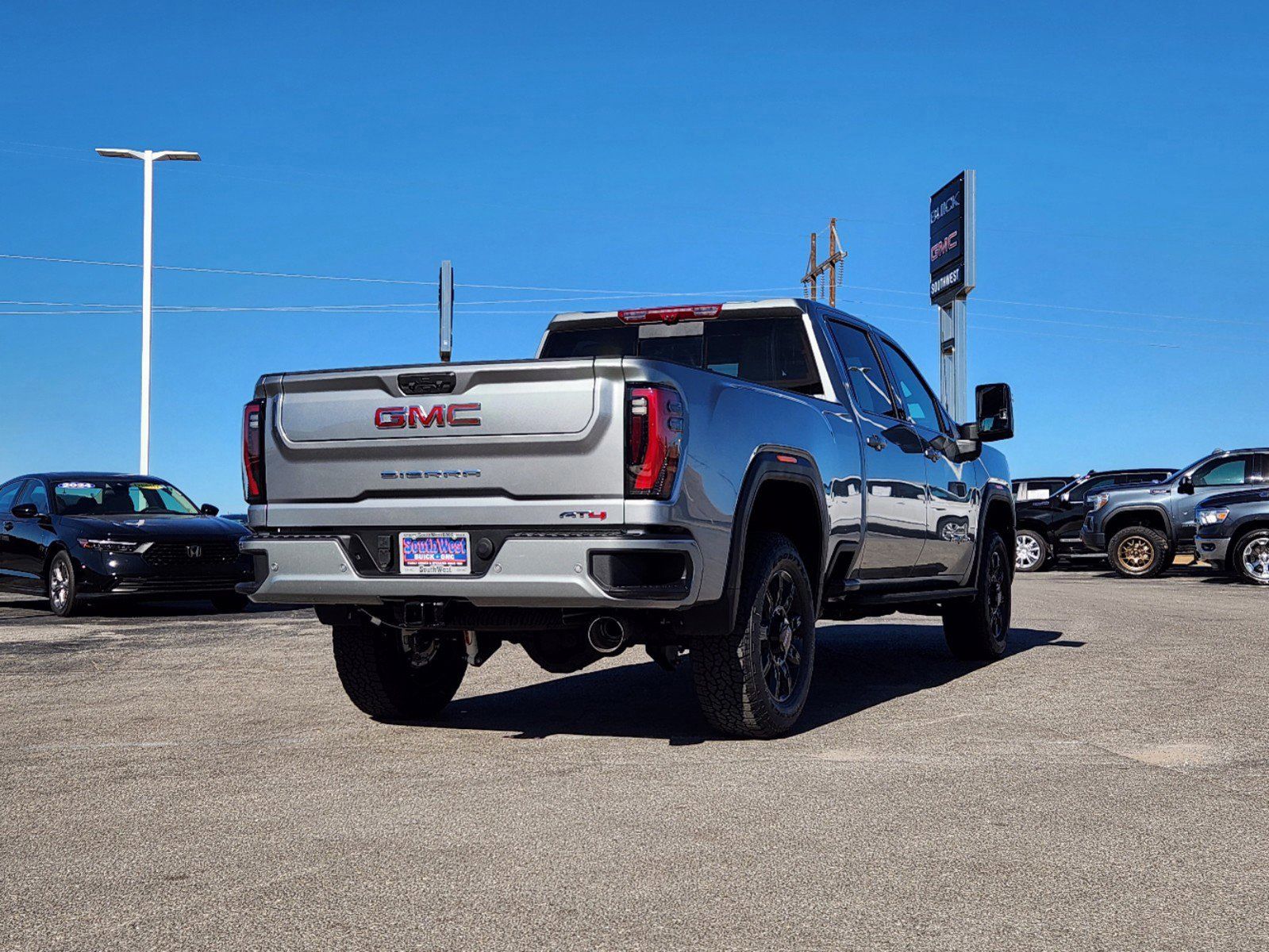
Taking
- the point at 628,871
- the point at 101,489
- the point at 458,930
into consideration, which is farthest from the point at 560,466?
the point at 101,489

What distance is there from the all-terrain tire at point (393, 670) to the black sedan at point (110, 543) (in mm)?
6915

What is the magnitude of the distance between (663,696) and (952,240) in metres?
30.2

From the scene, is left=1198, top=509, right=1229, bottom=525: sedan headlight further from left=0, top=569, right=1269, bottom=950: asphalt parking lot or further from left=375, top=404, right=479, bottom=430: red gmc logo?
left=375, top=404, right=479, bottom=430: red gmc logo

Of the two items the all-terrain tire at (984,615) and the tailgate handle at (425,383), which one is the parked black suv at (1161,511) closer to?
the all-terrain tire at (984,615)

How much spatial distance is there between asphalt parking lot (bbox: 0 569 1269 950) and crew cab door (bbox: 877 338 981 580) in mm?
784

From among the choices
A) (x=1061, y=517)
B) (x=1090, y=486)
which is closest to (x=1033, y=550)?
(x=1061, y=517)

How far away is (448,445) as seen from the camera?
19.1 feet

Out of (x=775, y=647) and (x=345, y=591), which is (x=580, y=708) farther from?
(x=345, y=591)

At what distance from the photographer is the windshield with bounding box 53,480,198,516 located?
50.8 ft

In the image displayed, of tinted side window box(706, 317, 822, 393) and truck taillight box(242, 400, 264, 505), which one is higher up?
tinted side window box(706, 317, 822, 393)

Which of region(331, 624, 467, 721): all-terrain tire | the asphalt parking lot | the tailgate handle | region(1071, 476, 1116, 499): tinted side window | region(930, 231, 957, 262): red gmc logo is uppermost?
region(930, 231, 957, 262): red gmc logo

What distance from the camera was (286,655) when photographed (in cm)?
1043

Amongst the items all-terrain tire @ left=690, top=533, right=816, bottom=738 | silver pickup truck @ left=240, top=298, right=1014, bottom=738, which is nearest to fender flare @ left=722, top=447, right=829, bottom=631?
silver pickup truck @ left=240, top=298, right=1014, bottom=738

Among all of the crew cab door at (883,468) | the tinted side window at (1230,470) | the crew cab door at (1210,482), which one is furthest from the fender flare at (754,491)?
the tinted side window at (1230,470)
